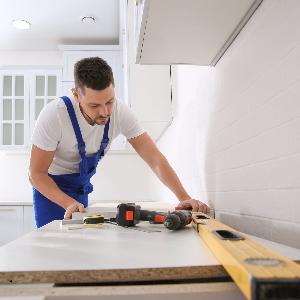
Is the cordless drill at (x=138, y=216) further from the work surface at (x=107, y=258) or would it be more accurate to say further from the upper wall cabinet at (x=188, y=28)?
the upper wall cabinet at (x=188, y=28)

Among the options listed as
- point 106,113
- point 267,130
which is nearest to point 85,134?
point 106,113

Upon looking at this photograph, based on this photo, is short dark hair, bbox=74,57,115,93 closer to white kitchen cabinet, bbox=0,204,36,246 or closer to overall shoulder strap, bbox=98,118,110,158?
overall shoulder strap, bbox=98,118,110,158

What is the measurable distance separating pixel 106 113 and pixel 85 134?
9.7 inches

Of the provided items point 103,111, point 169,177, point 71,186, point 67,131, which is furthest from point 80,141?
point 169,177

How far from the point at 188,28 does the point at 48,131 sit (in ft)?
3.02

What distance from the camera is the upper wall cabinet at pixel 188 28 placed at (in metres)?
1.02

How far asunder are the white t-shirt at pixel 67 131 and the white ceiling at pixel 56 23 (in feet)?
7.14

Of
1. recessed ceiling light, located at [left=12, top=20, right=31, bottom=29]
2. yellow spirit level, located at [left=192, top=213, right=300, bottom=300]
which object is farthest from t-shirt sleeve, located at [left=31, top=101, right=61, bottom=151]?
recessed ceiling light, located at [left=12, top=20, right=31, bottom=29]

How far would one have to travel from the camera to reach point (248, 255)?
20.2 inches

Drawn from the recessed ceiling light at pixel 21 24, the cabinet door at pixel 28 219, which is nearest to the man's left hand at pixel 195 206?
the cabinet door at pixel 28 219

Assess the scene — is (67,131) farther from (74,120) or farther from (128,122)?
(128,122)

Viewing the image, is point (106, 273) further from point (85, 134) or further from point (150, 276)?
point (85, 134)

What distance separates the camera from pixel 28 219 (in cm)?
351

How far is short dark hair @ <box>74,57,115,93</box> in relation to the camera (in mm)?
1663
